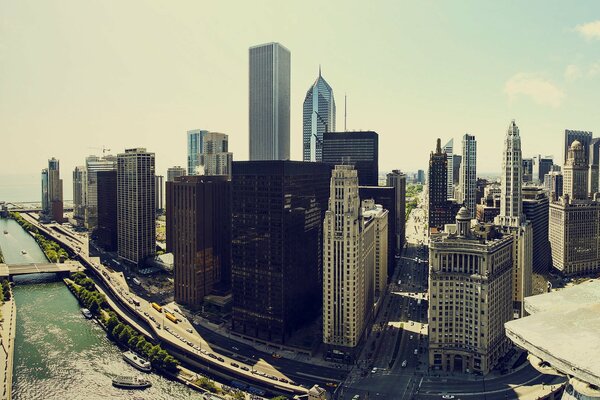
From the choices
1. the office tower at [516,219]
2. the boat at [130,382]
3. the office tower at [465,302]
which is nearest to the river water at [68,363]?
the boat at [130,382]

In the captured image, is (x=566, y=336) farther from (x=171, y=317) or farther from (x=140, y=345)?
(x=171, y=317)

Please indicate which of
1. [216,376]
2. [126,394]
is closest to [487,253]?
[216,376]

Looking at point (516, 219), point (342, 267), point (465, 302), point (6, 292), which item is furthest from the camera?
point (6, 292)

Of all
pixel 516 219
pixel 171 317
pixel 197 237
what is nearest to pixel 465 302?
pixel 516 219

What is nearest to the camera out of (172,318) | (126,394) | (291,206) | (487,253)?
(126,394)

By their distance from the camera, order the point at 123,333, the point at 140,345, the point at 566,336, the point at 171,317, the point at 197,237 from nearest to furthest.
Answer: the point at 566,336 → the point at 140,345 → the point at 123,333 → the point at 171,317 → the point at 197,237

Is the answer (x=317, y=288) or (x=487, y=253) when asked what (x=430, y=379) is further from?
(x=317, y=288)
